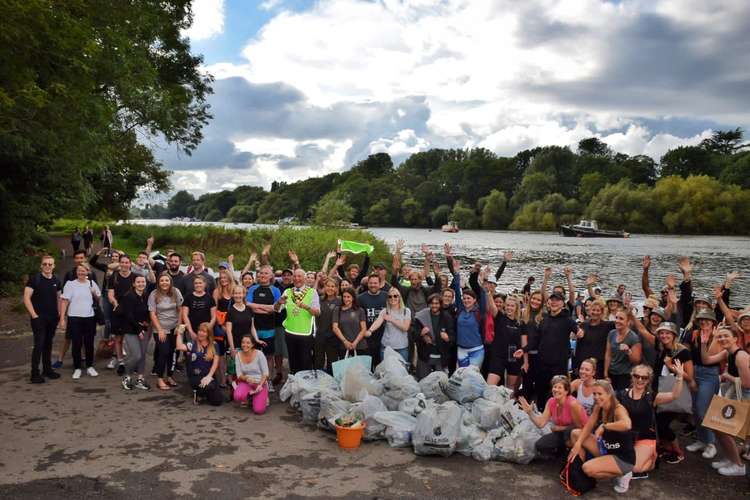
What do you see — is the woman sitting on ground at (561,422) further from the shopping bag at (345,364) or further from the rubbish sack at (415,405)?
the shopping bag at (345,364)

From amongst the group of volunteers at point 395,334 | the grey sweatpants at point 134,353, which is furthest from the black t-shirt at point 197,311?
the grey sweatpants at point 134,353

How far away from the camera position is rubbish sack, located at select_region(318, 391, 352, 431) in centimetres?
695

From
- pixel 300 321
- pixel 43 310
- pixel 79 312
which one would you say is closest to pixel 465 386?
pixel 300 321

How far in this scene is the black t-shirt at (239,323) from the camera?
833cm

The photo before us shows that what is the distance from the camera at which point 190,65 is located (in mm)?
29719

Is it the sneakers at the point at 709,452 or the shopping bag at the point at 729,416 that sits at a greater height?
the shopping bag at the point at 729,416

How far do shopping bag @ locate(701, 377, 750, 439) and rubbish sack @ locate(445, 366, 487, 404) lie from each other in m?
2.47

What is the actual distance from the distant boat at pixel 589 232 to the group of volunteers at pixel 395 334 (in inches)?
2523

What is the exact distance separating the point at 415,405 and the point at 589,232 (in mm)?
69394

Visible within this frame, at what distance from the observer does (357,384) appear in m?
7.36

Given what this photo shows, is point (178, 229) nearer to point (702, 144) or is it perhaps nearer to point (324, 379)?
point (324, 379)

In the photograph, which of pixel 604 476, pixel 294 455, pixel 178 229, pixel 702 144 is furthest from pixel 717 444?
pixel 702 144

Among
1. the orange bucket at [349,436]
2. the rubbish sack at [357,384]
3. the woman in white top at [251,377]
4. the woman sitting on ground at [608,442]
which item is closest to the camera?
the woman sitting on ground at [608,442]

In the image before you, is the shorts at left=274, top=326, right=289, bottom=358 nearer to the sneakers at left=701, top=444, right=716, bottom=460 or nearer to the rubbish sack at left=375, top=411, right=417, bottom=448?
the rubbish sack at left=375, top=411, right=417, bottom=448
